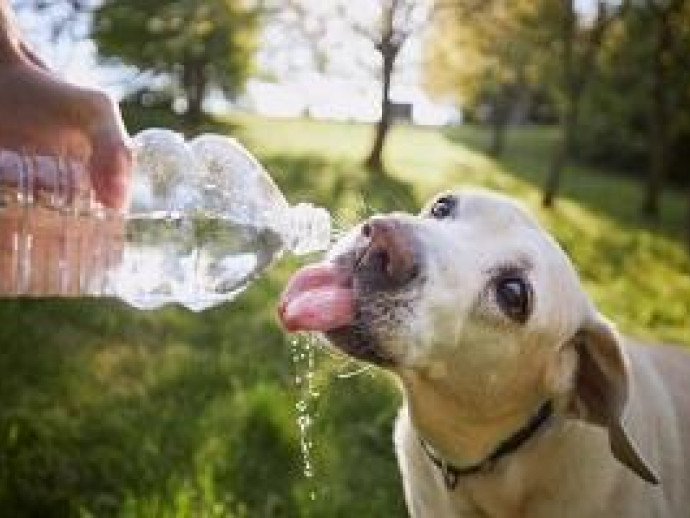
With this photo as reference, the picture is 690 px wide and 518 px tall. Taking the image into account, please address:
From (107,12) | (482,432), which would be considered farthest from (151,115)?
(482,432)

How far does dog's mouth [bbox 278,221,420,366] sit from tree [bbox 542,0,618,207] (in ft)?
54.6

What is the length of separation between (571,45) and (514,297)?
60.8ft

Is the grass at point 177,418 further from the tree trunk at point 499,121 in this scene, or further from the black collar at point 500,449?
the tree trunk at point 499,121

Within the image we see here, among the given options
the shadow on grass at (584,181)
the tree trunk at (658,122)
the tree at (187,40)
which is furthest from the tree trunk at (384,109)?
the tree trunk at (658,122)

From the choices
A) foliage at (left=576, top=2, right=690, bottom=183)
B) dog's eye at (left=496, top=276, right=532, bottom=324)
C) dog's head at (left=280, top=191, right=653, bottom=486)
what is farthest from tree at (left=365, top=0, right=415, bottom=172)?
foliage at (left=576, top=2, right=690, bottom=183)

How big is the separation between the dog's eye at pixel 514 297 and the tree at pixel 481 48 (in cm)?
995

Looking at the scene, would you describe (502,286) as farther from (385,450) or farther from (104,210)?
(385,450)

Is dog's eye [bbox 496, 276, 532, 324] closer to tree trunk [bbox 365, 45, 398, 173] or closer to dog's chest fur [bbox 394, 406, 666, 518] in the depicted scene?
dog's chest fur [bbox 394, 406, 666, 518]

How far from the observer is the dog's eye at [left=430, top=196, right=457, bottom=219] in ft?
12.1

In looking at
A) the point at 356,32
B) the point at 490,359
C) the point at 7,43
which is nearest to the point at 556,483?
the point at 490,359

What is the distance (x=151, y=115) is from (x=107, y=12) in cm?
93

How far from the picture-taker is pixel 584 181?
28.3 m

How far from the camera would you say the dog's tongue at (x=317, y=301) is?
3.12m

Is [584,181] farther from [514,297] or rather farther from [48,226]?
[48,226]
